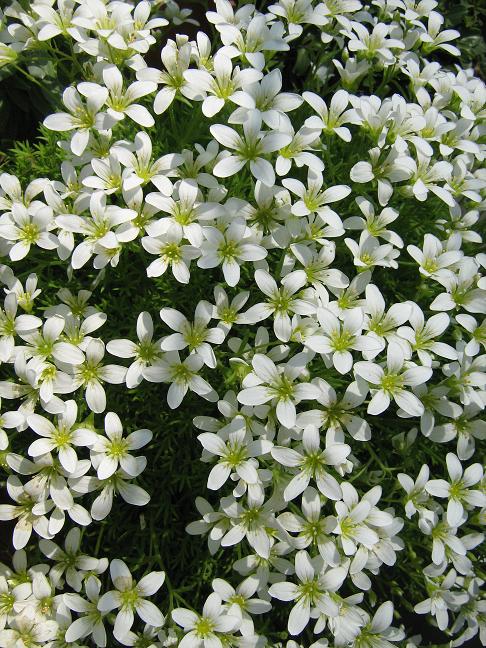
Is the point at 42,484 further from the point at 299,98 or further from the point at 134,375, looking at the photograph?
the point at 299,98

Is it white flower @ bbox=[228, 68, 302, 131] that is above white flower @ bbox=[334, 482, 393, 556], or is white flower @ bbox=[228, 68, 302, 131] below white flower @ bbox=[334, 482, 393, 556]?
above

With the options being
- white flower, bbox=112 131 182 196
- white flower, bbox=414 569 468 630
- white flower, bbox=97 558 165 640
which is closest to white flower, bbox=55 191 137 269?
white flower, bbox=112 131 182 196

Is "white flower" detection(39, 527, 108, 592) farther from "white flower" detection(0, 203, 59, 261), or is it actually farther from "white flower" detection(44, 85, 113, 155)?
"white flower" detection(44, 85, 113, 155)

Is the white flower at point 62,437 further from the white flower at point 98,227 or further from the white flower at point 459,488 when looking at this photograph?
the white flower at point 459,488

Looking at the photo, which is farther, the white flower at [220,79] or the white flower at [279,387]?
the white flower at [220,79]

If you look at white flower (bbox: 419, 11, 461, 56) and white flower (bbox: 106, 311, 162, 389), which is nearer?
white flower (bbox: 106, 311, 162, 389)

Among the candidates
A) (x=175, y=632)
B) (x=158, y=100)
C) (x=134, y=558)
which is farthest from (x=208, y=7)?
(x=175, y=632)

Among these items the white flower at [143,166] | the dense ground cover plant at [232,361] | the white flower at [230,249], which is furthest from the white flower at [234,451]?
the white flower at [143,166]

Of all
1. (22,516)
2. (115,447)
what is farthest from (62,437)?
(22,516)

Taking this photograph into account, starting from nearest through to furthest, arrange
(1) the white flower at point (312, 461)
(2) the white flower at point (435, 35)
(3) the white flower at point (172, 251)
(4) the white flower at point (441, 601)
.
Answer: (1) the white flower at point (312, 461), (3) the white flower at point (172, 251), (4) the white flower at point (441, 601), (2) the white flower at point (435, 35)
